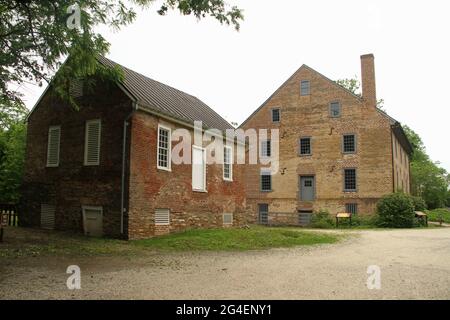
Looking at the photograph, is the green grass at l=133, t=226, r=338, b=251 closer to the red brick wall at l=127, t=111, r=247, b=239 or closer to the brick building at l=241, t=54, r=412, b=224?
the red brick wall at l=127, t=111, r=247, b=239

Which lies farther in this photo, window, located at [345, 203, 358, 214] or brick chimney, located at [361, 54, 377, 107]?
brick chimney, located at [361, 54, 377, 107]

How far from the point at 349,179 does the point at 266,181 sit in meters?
7.02

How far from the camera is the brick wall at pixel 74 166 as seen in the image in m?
15.7

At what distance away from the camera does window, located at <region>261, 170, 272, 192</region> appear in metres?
34.5

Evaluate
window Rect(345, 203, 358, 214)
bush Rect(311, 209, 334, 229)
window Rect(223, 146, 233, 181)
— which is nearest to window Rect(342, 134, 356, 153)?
window Rect(345, 203, 358, 214)

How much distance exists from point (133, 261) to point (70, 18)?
6.69 meters

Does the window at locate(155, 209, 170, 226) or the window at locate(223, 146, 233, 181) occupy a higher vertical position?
the window at locate(223, 146, 233, 181)

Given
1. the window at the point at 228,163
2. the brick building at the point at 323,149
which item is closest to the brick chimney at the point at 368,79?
the brick building at the point at 323,149

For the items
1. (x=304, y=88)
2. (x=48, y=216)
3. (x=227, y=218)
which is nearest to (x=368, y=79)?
(x=304, y=88)

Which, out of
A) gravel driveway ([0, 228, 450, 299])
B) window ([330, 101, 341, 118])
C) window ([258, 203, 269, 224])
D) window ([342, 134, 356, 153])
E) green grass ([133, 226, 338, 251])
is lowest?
gravel driveway ([0, 228, 450, 299])

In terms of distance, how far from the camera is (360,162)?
3098 cm

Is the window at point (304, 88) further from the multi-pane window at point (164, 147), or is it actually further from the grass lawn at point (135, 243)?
the multi-pane window at point (164, 147)

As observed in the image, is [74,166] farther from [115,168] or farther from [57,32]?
[57,32]
